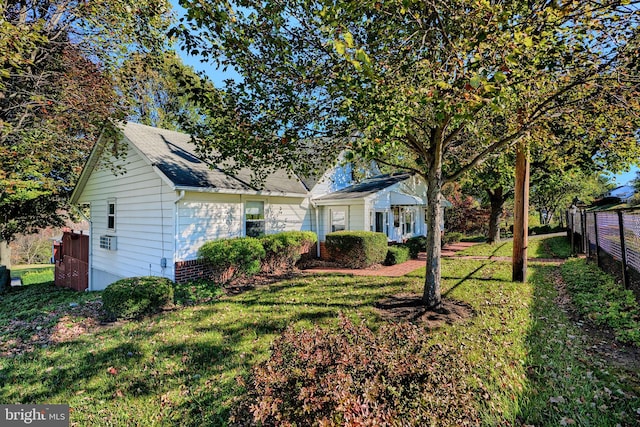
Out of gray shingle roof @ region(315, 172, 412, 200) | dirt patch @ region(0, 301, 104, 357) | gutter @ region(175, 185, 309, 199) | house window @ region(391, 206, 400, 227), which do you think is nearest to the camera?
dirt patch @ region(0, 301, 104, 357)

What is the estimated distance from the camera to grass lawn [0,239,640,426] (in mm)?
3264

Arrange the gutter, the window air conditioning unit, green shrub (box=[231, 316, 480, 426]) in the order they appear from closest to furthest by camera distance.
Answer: green shrub (box=[231, 316, 480, 426]) → the gutter → the window air conditioning unit

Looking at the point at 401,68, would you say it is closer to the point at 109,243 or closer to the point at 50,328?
the point at 50,328

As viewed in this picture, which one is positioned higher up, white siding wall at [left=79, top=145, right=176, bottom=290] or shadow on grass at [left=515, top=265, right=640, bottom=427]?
white siding wall at [left=79, top=145, right=176, bottom=290]

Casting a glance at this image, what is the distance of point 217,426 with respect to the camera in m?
3.10

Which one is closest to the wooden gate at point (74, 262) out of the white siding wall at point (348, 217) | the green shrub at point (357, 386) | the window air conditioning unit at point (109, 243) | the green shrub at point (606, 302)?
the window air conditioning unit at point (109, 243)

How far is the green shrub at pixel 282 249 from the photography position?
11015 millimetres

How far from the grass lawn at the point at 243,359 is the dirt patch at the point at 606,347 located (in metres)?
0.11

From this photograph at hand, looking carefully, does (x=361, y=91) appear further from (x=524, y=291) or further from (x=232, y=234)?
(x=232, y=234)

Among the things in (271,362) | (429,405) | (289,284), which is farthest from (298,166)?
(429,405)

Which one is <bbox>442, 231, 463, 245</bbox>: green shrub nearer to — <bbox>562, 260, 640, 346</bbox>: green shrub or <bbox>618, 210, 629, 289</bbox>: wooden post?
<bbox>562, 260, 640, 346</bbox>: green shrub

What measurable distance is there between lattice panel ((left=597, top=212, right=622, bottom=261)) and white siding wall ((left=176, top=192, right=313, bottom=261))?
1054 centimetres

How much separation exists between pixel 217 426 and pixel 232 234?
26.8ft

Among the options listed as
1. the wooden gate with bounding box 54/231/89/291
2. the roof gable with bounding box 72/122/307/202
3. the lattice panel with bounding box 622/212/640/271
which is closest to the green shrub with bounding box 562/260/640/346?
the lattice panel with bounding box 622/212/640/271
